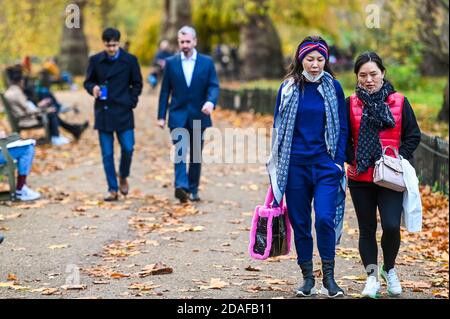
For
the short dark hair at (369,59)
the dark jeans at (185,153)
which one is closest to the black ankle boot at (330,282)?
the short dark hair at (369,59)

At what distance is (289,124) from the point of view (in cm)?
708

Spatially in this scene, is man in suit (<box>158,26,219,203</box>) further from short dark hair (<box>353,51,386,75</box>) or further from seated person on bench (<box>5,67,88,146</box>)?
seated person on bench (<box>5,67,88,146</box>)

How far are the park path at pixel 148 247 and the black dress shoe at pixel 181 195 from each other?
14 centimetres

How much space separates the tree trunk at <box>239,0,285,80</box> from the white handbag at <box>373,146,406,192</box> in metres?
24.5

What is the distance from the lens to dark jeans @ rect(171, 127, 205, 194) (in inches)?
457

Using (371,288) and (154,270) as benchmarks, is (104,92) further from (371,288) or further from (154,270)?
(371,288)

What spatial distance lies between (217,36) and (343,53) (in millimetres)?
5141

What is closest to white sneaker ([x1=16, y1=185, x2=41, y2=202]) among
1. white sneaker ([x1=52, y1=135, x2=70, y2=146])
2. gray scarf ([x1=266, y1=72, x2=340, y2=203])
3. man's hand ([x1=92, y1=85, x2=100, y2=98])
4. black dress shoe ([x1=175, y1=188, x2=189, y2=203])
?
man's hand ([x1=92, y1=85, x2=100, y2=98])

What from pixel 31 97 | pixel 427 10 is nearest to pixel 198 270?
pixel 31 97

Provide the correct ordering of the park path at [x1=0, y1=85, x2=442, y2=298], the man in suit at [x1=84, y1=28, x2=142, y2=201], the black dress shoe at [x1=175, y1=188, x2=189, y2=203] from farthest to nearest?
the black dress shoe at [x1=175, y1=188, x2=189, y2=203] < the man in suit at [x1=84, y1=28, x2=142, y2=201] < the park path at [x1=0, y1=85, x2=442, y2=298]

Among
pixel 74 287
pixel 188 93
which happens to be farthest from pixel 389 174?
pixel 188 93

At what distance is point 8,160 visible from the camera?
11.8m

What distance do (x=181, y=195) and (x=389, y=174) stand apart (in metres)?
5.39

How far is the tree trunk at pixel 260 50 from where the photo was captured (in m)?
31.7
